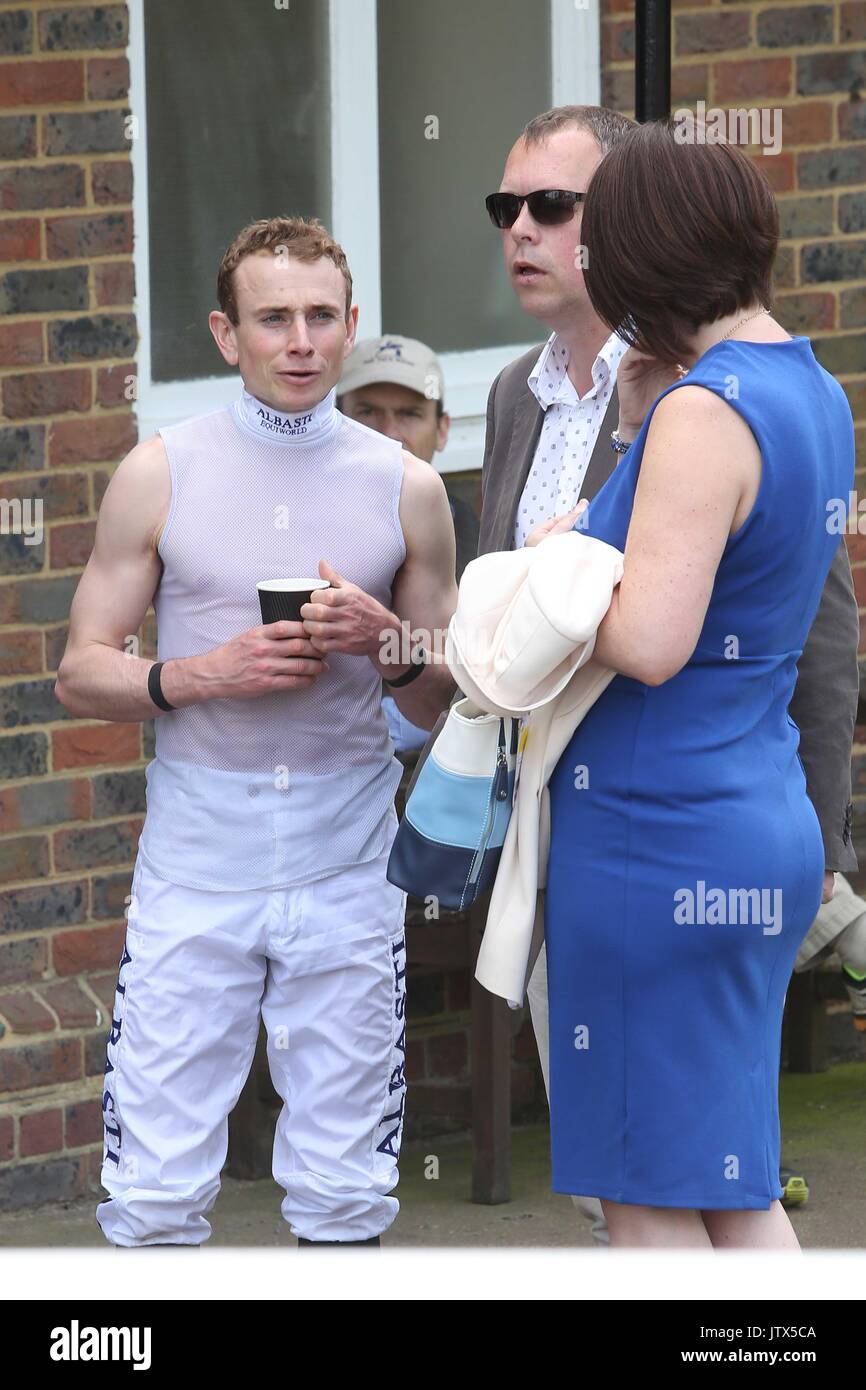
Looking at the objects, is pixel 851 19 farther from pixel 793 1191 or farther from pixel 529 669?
pixel 529 669

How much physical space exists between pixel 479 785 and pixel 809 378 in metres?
0.66

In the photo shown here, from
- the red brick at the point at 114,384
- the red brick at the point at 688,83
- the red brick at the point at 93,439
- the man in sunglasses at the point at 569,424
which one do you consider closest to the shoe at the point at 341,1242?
the man in sunglasses at the point at 569,424

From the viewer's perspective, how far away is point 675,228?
2.27 m

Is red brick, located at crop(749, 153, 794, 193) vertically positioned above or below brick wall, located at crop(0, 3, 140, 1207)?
above

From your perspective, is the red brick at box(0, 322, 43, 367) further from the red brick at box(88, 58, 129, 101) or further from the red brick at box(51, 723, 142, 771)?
the red brick at box(51, 723, 142, 771)

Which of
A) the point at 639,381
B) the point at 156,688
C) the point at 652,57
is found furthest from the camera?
the point at 652,57

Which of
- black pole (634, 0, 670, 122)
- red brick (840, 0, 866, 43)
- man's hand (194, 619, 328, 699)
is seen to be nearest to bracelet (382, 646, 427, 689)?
man's hand (194, 619, 328, 699)

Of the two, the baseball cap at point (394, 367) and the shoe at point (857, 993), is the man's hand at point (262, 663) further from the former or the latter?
the shoe at point (857, 993)

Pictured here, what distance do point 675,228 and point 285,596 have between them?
0.81 meters

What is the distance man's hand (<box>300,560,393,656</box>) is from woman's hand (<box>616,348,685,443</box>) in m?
0.47

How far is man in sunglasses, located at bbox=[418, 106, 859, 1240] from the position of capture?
2855 millimetres

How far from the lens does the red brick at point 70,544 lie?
14.2ft

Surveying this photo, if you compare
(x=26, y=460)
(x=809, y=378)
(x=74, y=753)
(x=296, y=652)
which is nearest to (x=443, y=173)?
(x=26, y=460)

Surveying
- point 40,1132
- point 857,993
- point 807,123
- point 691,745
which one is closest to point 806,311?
point 807,123
